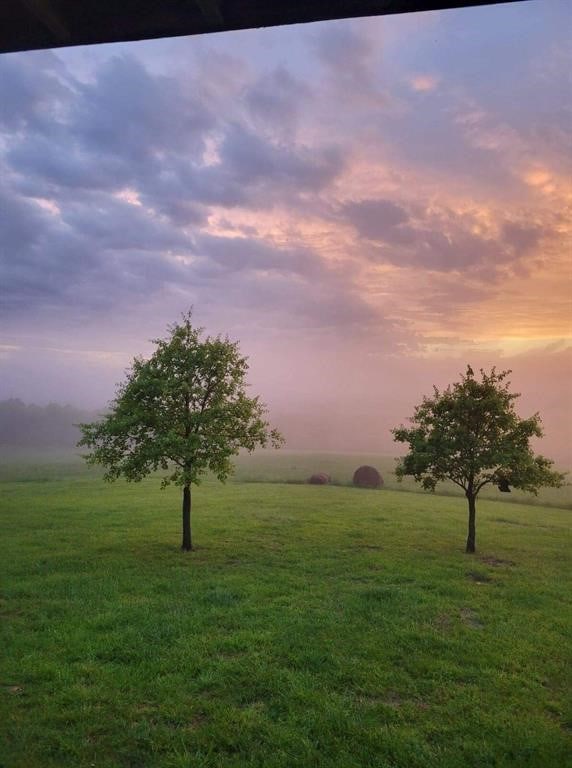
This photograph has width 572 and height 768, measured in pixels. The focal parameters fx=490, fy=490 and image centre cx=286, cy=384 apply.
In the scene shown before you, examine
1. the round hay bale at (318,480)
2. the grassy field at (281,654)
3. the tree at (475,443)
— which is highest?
the tree at (475,443)

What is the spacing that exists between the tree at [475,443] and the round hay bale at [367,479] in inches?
1681

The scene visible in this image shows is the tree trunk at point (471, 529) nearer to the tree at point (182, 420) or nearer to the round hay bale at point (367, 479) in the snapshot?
the tree at point (182, 420)

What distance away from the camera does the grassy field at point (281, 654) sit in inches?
386

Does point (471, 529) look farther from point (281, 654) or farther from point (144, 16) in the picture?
point (144, 16)

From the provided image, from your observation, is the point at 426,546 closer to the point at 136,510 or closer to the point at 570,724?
the point at 570,724

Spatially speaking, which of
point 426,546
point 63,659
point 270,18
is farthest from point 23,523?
point 270,18

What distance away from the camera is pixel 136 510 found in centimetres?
4225

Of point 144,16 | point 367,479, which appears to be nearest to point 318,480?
point 367,479

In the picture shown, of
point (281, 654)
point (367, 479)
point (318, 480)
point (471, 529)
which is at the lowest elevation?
point (318, 480)

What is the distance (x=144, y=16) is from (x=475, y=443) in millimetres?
26787

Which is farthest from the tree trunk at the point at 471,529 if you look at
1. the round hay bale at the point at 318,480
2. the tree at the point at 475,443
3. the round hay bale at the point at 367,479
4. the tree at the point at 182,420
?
the round hay bale at the point at 318,480

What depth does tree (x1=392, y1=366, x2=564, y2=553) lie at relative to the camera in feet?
91.1

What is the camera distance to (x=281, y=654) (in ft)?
45.4

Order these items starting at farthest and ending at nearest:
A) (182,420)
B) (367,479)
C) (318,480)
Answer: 1. (367,479)
2. (318,480)
3. (182,420)
